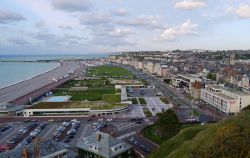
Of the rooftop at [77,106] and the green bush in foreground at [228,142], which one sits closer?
the green bush in foreground at [228,142]

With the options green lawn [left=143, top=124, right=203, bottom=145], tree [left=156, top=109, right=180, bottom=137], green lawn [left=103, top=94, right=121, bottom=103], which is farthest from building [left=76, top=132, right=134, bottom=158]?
green lawn [left=103, top=94, right=121, bottom=103]

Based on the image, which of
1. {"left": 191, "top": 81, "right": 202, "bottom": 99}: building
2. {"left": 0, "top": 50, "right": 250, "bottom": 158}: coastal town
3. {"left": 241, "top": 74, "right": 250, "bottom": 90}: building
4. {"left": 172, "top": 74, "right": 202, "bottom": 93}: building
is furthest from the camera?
{"left": 172, "top": 74, "right": 202, "bottom": 93}: building

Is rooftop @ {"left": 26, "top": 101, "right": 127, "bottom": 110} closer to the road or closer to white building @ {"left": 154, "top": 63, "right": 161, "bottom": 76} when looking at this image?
the road

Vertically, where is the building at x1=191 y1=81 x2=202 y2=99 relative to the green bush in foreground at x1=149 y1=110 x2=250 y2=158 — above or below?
below

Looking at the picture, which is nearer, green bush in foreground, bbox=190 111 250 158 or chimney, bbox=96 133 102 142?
green bush in foreground, bbox=190 111 250 158

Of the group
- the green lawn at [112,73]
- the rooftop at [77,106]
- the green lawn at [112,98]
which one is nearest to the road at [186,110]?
the rooftop at [77,106]

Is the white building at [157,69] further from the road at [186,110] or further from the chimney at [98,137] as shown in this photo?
the chimney at [98,137]

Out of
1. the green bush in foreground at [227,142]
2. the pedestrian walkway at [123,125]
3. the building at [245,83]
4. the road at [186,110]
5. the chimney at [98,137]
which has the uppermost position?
the green bush in foreground at [227,142]
